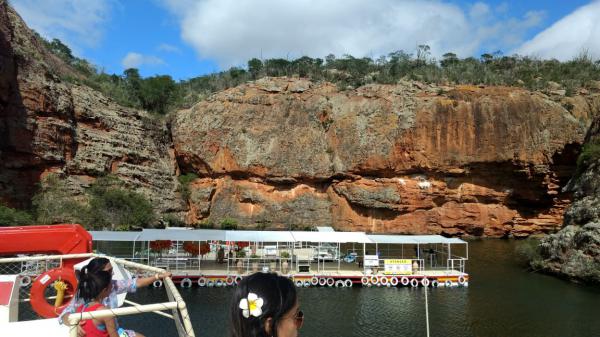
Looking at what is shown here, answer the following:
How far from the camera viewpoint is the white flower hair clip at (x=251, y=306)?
2.64 metres

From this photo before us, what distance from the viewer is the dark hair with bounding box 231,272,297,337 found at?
8.80 feet

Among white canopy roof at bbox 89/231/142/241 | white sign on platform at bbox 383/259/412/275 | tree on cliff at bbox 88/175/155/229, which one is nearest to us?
white canopy roof at bbox 89/231/142/241

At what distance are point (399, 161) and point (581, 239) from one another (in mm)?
23669

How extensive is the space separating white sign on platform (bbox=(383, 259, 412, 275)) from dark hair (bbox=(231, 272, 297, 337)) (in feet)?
89.8

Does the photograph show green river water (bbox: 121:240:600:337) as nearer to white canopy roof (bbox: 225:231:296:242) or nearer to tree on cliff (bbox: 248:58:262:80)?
white canopy roof (bbox: 225:231:296:242)

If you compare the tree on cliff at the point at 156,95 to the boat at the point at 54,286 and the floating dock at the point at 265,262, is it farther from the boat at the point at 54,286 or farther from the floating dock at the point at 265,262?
the boat at the point at 54,286

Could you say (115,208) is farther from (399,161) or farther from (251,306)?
(251,306)

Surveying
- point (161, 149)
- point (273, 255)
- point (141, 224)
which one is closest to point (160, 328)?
point (273, 255)

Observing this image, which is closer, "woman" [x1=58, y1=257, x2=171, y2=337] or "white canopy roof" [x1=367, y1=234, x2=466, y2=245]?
"woman" [x1=58, y1=257, x2=171, y2=337]

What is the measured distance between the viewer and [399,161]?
174 feet

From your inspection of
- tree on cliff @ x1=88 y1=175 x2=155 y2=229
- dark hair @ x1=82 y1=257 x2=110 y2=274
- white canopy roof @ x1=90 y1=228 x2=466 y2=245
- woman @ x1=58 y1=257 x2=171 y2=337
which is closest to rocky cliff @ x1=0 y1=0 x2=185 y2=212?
tree on cliff @ x1=88 y1=175 x2=155 y2=229

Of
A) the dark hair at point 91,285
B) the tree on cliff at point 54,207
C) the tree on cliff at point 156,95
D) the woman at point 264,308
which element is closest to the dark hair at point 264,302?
the woman at point 264,308

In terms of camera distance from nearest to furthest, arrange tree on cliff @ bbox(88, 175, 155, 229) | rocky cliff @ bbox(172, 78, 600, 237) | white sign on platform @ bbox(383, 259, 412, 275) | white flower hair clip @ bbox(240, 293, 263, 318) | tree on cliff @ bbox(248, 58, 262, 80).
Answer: white flower hair clip @ bbox(240, 293, 263, 318), white sign on platform @ bbox(383, 259, 412, 275), tree on cliff @ bbox(88, 175, 155, 229), rocky cliff @ bbox(172, 78, 600, 237), tree on cliff @ bbox(248, 58, 262, 80)

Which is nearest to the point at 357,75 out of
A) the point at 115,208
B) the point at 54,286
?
the point at 115,208
